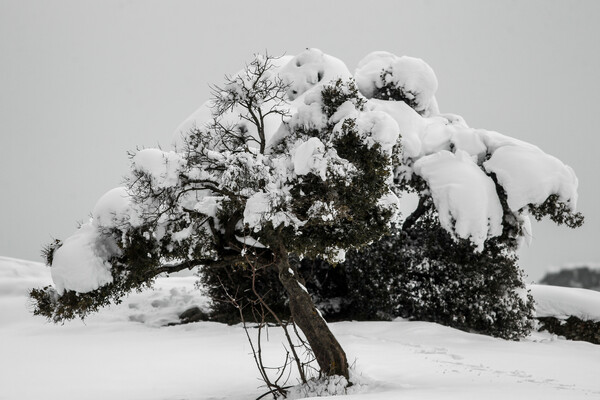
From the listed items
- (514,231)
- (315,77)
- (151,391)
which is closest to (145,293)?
(315,77)

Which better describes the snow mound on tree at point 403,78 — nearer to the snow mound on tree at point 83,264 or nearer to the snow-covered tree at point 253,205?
the snow-covered tree at point 253,205

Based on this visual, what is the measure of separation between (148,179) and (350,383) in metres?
4.14

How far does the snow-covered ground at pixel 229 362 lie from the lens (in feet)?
A: 24.4

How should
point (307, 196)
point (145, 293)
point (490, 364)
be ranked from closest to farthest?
point (307, 196)
point (490, 364)
point (145, 293)

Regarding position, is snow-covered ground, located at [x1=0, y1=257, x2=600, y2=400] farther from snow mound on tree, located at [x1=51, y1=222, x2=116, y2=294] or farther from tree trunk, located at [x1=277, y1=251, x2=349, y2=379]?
snow mound on tree, located at [x1=51, y1=222, x2=116, y2=294]

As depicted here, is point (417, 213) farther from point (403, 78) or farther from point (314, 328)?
point (314, 328)

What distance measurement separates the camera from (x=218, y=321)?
14977 millimetres

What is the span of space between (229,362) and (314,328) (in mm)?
2857

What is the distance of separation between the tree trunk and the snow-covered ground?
476 mm

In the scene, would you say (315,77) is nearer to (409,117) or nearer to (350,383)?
(409,117)

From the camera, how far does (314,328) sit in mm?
7684

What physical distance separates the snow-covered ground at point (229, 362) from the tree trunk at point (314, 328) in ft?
1.56

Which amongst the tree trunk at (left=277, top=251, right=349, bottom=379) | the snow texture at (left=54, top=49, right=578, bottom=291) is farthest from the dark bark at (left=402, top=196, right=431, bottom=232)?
the tree trunk at (left=277, top=251, right=349, bottom=379)

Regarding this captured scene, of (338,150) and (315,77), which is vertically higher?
(315,77)
